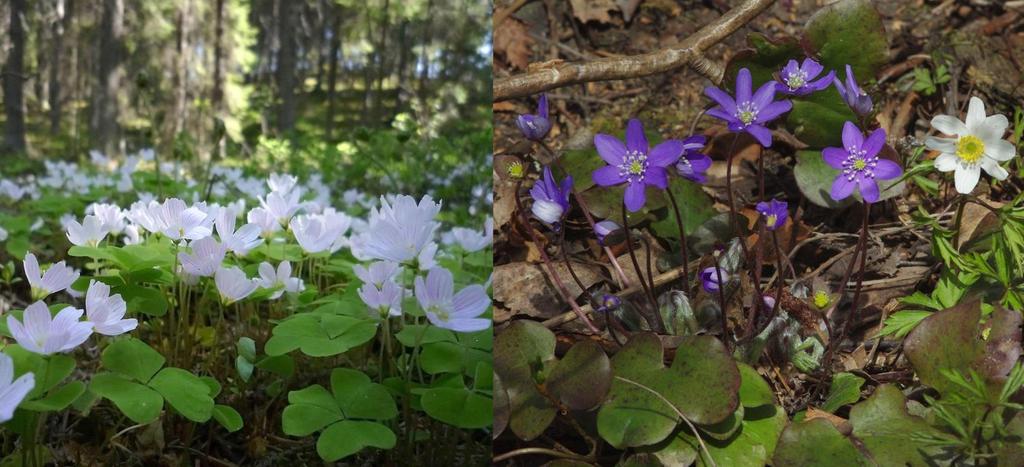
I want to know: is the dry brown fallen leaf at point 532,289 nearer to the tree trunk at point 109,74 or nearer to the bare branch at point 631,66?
the bare branch at point 631,66

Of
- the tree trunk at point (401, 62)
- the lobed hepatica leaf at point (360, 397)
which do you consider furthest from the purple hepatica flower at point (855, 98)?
the tree trunk at point (401, 62)

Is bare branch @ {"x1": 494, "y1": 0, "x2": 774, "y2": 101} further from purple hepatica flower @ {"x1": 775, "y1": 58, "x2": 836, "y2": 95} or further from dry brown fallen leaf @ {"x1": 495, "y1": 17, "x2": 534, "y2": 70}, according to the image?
dry brown fallen leaf @ {"x1": 495, "y1": 17, "x2": 534, "y2": 70}

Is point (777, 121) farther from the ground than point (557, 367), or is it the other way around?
point (777, 121)

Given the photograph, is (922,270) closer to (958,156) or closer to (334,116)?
(958,156)

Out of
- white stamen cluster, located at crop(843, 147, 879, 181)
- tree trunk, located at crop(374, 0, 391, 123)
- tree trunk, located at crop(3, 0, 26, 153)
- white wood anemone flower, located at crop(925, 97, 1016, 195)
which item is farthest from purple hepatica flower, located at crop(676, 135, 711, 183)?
tree trunk, located at crop(3, 0, 26, 153)

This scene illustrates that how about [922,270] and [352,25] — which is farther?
[352,25]

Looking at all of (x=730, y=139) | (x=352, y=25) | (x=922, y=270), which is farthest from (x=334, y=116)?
(x=922, y=270)
